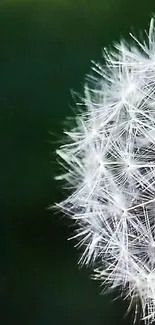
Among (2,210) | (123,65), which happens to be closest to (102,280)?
(2,210)

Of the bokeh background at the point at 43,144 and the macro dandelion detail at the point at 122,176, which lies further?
the bokeh background at the point at 43,144

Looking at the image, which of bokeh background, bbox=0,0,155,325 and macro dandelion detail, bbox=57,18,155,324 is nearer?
macro dandelion detail, bbox=57,18,155,324

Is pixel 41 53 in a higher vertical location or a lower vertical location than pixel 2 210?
higher

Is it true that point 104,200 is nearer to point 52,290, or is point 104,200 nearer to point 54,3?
point 52,290

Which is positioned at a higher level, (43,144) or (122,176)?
(43,144)
